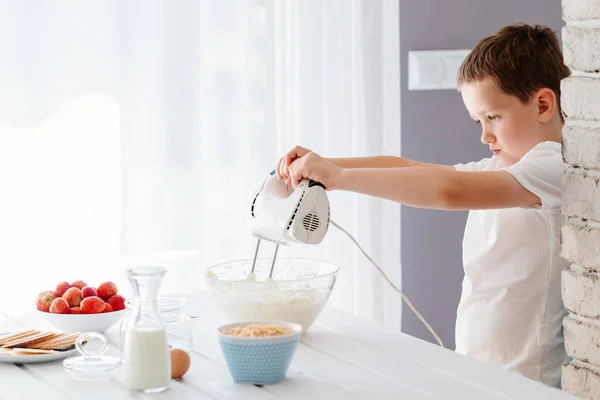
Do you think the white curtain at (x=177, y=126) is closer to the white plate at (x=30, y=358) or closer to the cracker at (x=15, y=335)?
the cracker at (x=15, y=335)

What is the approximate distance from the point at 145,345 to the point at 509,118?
→ 0.92m

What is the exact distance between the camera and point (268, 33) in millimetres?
2783

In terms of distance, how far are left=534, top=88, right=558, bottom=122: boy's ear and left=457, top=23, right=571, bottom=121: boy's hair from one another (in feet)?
0.05

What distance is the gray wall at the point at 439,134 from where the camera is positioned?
3035 mm

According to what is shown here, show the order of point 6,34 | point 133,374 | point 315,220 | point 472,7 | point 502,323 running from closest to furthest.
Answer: point 133,374 → point 315,220 → point 502,323 → point 6,34 → point 472,7

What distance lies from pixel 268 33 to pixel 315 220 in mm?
1413

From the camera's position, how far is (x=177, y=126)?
2.70 metres

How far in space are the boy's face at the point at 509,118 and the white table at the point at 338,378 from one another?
0.49 metres

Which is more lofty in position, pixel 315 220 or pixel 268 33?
pixel 268 33

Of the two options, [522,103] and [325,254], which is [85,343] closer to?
[522,103]

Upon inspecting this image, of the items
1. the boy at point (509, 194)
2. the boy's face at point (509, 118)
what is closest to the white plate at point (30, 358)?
the boy at point (509, 194)

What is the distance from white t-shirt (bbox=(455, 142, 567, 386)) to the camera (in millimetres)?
1745

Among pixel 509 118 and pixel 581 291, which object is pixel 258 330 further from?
pixel 509 118

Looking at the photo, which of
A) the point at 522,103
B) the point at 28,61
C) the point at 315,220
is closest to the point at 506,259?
the point at 522,103
